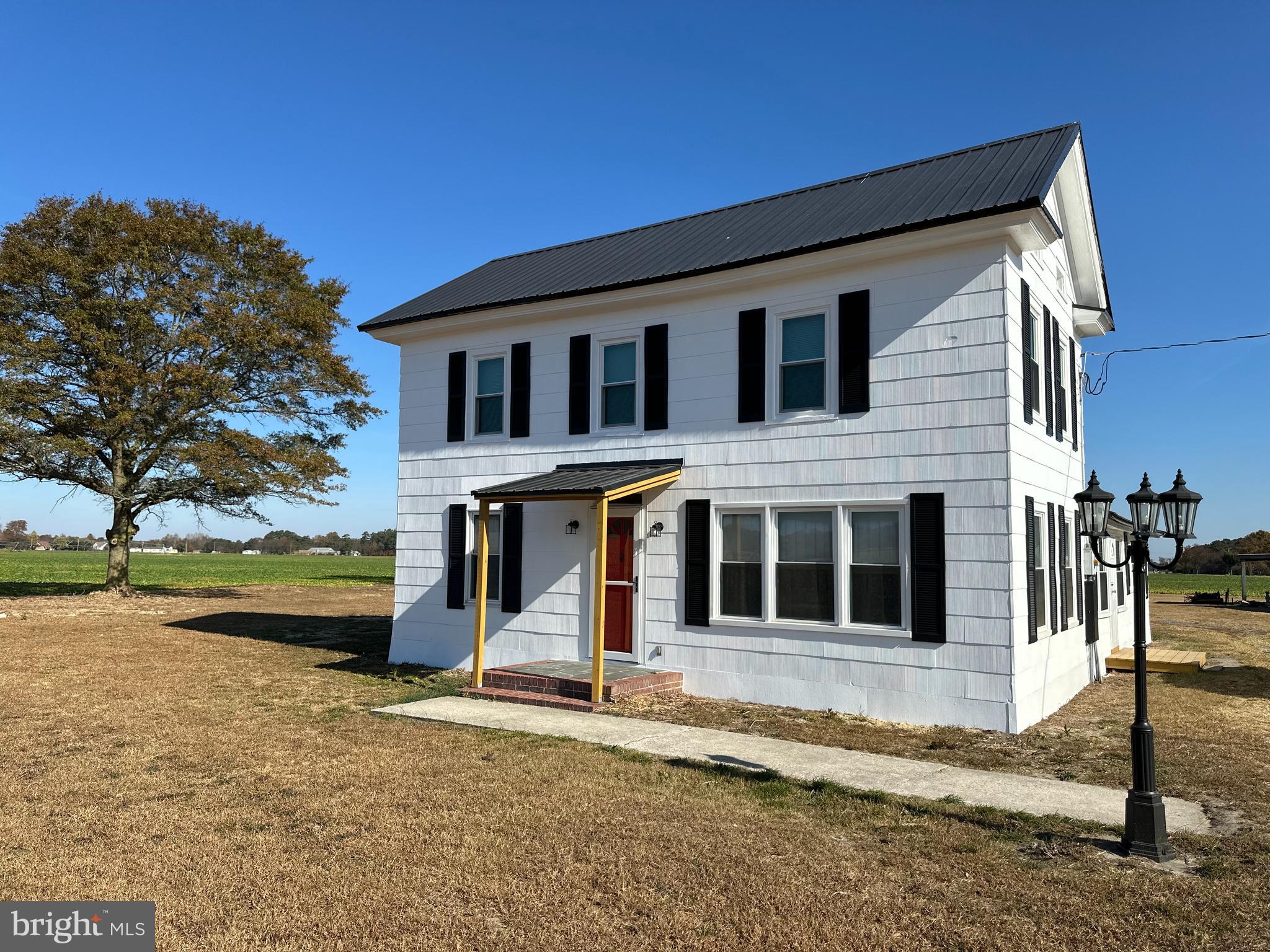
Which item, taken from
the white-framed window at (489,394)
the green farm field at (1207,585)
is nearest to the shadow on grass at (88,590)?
the white-framed window at (489,394)

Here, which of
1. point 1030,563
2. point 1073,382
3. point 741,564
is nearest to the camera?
point 1030,563

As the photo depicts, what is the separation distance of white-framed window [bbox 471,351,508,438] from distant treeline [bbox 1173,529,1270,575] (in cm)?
5504

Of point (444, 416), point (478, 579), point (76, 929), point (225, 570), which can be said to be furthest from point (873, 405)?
point (225, 570)

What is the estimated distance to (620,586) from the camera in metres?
11.7

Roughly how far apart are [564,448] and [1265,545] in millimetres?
59791

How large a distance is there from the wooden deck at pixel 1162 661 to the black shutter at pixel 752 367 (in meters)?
7.71

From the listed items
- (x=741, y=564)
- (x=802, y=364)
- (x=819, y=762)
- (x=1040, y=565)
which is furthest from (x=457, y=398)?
(x=1040, y=565)

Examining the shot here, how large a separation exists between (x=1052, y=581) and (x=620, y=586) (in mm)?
5328

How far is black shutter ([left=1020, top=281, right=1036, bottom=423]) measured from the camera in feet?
32.4

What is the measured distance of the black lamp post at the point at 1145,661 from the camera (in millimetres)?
5168

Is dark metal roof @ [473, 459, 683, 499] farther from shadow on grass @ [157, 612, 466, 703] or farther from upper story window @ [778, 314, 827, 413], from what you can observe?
shadow on grass @ [157, 612, 466, 703]

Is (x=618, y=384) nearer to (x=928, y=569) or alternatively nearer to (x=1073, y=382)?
(x=928, y=569)

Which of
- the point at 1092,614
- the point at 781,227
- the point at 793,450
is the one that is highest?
the point at 781,227

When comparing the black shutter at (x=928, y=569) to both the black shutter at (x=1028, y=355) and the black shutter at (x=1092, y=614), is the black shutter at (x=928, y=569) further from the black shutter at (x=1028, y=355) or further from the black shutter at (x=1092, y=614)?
the black shutter at (x=1092, y=614)
